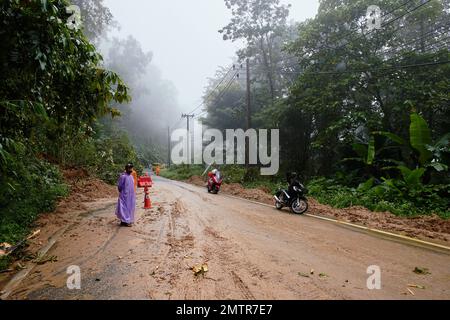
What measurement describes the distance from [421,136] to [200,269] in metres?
9.63

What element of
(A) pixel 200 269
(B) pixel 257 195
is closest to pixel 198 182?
(B) pixel 257 195

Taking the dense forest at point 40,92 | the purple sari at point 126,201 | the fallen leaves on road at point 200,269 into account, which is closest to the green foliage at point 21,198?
the dense forest at point 40,92

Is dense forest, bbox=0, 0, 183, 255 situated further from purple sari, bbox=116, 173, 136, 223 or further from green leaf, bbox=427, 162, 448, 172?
green leaf, bbox=427, 162, 448, 172

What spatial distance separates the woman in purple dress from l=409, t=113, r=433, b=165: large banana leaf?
9.29 metres

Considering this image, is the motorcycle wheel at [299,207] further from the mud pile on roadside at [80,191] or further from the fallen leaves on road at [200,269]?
the mud pile on roadside at [80,191]

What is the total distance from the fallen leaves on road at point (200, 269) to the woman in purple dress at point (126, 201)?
12.2ft

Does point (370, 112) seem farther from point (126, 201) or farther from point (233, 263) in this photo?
point (233, 263)

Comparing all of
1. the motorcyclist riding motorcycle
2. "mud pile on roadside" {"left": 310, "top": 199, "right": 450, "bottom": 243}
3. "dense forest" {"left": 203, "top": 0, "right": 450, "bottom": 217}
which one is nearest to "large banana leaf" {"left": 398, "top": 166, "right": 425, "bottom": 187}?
"dense forest" {"left": 203, "top": 0, "right": 450, "bottom": 217}

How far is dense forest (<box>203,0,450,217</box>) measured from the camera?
1098cm

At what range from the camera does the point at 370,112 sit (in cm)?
1547

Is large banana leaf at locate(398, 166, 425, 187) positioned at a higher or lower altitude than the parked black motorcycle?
higher

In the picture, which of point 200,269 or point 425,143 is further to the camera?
point 425,143

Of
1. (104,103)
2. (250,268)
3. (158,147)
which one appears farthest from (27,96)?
(158,147)

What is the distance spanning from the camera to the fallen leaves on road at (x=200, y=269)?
468cm
